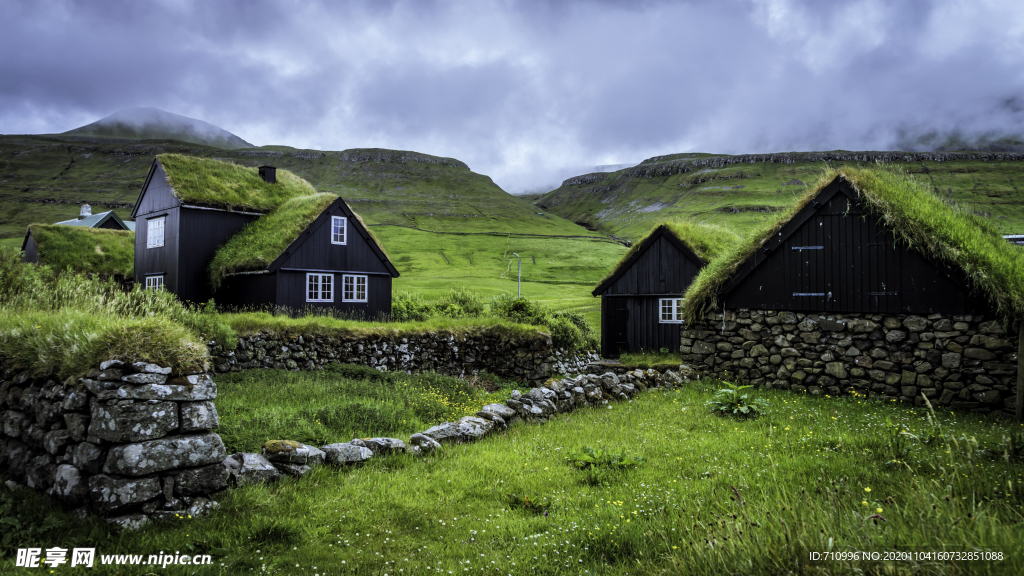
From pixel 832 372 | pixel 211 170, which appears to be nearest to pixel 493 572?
pixel 832 372

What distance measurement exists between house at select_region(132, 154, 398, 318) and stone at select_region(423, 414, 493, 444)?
17258mm

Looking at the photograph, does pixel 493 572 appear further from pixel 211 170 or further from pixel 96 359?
pixel 211 170

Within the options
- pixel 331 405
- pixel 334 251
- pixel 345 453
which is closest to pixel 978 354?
pixel 345 453

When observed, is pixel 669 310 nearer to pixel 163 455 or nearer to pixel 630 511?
pixel 630 511

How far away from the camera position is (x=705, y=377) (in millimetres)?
14477

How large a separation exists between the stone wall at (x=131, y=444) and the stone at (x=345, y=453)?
1.48 meters

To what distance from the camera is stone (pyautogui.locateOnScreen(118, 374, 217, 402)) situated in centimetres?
523

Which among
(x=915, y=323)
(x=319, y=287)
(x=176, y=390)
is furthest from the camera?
(x=319, y=287)

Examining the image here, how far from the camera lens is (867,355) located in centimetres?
1218

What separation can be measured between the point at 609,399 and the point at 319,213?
18.3 metres

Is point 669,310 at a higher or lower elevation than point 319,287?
lower

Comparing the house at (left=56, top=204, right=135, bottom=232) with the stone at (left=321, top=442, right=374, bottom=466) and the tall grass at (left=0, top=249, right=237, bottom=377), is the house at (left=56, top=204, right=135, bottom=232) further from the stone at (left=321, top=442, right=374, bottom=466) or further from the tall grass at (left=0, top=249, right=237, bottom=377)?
the stone at (left=321, top=442, right=374, bottom=466)

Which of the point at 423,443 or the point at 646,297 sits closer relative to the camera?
the point at 423,443

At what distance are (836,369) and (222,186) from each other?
2853cm
